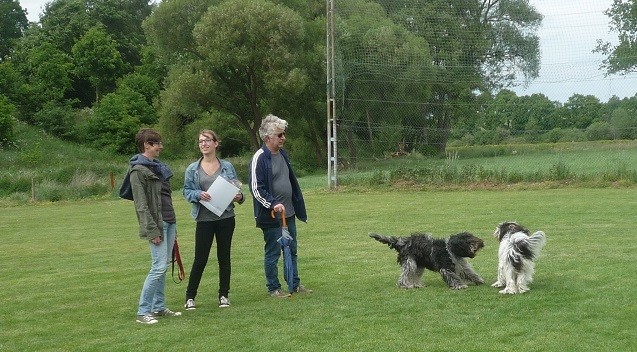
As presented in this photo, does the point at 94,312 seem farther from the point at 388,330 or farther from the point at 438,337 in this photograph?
the point at 438,337

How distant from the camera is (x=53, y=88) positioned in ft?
158

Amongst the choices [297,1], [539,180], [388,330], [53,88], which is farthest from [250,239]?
[53,88]

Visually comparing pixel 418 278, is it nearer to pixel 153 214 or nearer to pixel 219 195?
pixel 219 195

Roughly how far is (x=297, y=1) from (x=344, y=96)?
18.1m

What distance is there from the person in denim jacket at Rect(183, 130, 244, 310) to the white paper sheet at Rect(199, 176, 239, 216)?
0.07m

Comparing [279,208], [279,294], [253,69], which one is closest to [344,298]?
[279,294]

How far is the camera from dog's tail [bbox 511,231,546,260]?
7.21 metres

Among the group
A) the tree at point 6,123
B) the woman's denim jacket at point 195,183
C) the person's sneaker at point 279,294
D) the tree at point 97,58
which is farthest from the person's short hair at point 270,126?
the tree at point 97,58

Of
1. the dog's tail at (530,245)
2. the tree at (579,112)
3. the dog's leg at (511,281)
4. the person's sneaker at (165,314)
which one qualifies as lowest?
the person's sneaker at (165,314)

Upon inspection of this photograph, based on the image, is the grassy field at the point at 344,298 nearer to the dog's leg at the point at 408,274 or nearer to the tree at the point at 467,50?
the dog's leg at the point at 408,274

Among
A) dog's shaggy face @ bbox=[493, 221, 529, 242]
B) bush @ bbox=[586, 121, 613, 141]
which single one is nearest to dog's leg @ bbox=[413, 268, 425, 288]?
dog's shaggy face @ bbox=[493, 221, 529, 242]

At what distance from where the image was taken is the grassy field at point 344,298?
5.93 meters

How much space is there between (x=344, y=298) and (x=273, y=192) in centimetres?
136

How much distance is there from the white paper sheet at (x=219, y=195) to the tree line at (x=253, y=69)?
16.5m
